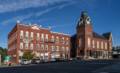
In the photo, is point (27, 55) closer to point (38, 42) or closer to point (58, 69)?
point (38, 42)

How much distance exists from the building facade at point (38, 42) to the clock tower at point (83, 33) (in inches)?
307

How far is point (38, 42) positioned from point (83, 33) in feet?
93.4

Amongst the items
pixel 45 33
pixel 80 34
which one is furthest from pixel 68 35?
pixel 45 33

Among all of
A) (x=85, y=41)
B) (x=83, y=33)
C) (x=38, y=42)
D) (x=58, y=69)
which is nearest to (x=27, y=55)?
(x=38, y=42)

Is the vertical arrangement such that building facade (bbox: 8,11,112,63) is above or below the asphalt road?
above

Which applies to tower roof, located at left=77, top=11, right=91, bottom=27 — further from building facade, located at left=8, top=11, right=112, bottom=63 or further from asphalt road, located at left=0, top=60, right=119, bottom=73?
asphalt road, located at left=0, top=60, right=119, bottom=73

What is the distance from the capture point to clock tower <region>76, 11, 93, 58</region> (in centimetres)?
11388

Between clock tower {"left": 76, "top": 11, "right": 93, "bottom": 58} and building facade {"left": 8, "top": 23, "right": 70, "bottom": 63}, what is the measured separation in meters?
7.79

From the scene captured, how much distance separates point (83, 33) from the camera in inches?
4537

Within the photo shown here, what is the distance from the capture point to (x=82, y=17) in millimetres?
118188

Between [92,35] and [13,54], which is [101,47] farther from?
[13,54]

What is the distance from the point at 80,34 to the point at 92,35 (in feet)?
22.2

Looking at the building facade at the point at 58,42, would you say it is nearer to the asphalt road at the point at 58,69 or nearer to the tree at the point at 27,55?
the tree at the point at 27,55

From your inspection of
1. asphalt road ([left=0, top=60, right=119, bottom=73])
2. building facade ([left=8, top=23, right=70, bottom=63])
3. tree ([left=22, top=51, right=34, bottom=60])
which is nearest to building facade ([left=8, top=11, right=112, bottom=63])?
building facade ([left=8, top=23, right=70, bottom=63])
